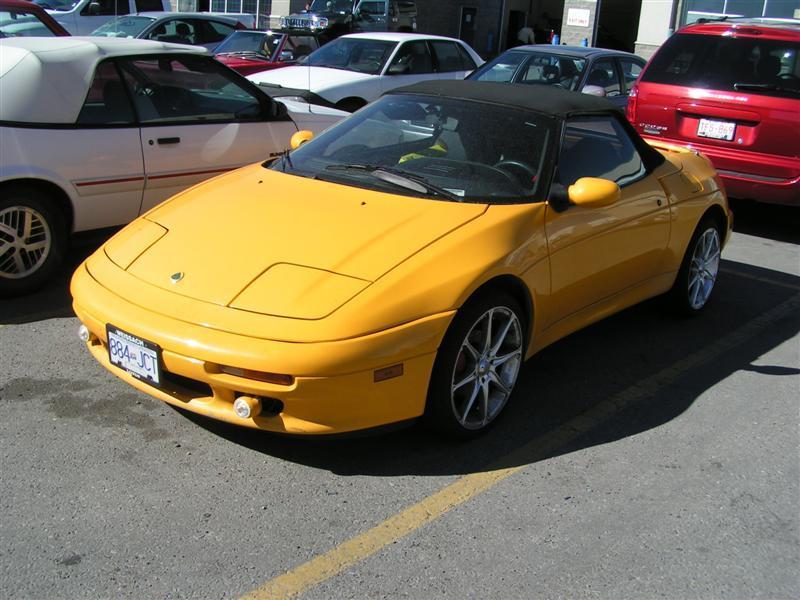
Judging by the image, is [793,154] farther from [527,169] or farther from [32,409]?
[32,409]

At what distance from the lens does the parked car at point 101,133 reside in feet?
17.3

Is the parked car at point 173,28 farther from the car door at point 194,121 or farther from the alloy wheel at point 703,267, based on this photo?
the alloy wheel at point 703,267

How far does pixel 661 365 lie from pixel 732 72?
4.14m

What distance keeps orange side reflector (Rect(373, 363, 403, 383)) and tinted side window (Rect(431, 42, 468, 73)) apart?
9.30 meters

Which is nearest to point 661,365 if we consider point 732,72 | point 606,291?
point 606,291

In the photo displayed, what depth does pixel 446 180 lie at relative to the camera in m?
4.24

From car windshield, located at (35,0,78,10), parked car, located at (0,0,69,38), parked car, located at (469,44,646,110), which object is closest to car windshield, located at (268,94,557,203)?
parked car, located at (469,44,646,110)

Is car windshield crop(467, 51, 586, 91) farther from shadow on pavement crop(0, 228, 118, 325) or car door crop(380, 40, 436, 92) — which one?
shadow on pavement crop(0, 228, 118, 325)

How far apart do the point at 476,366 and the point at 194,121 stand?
132 inches

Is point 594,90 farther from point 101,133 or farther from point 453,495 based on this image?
point 453,495

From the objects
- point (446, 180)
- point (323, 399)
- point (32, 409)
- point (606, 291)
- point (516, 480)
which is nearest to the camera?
point (323, 399)

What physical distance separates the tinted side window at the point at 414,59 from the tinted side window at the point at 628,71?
2575 mm

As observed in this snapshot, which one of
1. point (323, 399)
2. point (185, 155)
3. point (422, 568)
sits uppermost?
point (185, 155)

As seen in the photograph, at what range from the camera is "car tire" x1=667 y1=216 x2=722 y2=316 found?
5516 millimetres
